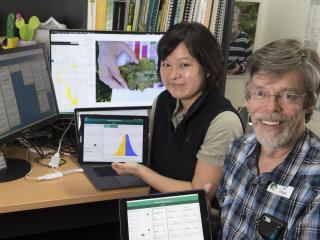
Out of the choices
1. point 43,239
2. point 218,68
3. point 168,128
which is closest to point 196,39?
point 218,68

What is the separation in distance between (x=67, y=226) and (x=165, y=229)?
1.84 feet

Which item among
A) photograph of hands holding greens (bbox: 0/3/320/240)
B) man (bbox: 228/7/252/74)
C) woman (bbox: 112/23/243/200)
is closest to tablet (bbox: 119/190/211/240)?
photograph of hands holding greens (bbox: 0/3/320/240)

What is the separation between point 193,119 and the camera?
1508 millimetres

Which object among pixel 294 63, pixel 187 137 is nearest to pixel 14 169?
pixel 187 137

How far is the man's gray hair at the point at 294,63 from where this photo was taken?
1.11 metres

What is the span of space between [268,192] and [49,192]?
0.71 metres

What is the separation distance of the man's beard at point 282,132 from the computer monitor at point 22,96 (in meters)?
0.86

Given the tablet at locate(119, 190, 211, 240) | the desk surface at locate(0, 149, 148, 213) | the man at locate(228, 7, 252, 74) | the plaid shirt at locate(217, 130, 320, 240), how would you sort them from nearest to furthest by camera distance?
the plaid shirt at locate(217, 130, 320, 240)
the tablet at locate(119, 190, 211, 240)
the desk surface at locate(0, 149, 148, 213)
the man at locate(228, 7, 252, 74)

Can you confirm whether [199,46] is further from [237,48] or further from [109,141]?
[237,48]

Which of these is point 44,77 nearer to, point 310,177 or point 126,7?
point 126,7

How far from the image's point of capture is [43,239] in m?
2.02

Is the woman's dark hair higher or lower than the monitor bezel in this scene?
higher

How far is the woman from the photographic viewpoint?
142 centimetres

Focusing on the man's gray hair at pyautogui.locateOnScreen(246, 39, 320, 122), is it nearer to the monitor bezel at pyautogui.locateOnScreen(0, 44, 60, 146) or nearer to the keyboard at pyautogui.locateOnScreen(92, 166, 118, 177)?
the keyboard at pyautogui.locateOnScreen(92, 166, 118, 177)
